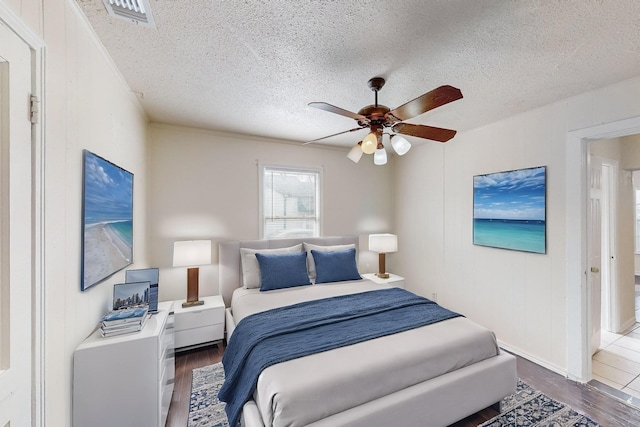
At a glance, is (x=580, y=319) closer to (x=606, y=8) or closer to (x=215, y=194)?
(x=606, y=8)

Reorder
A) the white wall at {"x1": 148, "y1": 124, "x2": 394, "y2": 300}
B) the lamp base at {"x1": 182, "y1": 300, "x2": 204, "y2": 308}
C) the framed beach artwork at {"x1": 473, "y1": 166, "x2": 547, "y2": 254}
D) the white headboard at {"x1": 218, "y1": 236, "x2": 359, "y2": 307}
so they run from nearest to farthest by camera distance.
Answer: the framed beach artwork at {"x1": 473, "y1": 166, "x2": 547, "y2": 254}
the lamp base at {"x1": 182, "y1": 300, "x2": 204, "y2": 308}
the white wall at {"x1": 148, "y1": 124, "x2": 394, "y2": 300}
the white headboard at {"x1": 218, "y1": 236, "x2": 359, "y2": 307}

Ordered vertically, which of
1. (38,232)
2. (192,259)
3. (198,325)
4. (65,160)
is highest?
(65,160)

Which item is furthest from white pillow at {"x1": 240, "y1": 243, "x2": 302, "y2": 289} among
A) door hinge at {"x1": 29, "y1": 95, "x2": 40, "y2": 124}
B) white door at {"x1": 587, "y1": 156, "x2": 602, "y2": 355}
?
white door at {"x1": 587, "y1": 156, "x2": 602, "y2": 355}

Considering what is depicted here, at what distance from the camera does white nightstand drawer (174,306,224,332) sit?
2739 millimetres

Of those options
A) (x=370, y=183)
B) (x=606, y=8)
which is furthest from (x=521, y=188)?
(x=370, y=183)

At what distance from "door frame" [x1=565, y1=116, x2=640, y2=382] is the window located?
2.87 metres

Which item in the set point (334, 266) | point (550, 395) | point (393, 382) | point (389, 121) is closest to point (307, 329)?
point (393, 382)

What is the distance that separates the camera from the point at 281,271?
3025 millimetres

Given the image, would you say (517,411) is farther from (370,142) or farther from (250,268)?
(250,268)

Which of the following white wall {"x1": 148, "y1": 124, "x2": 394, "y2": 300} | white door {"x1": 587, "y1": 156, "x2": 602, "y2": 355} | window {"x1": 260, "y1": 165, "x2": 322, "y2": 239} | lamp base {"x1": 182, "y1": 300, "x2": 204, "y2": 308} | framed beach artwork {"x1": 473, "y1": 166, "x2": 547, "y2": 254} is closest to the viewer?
framed beach artwork {"x1": 473, "y1": 166, "x2": 547, "y2": 254}

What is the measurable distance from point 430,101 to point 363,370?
1.68 metres

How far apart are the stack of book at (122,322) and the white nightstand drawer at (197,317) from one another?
3.30 ft

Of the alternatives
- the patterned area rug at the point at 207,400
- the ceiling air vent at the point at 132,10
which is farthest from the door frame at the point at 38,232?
the patterned area rug at the point at 207,400

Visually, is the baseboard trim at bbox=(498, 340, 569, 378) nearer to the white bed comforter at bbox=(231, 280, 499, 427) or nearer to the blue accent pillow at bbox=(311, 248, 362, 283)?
the white bed comforter at bbox=(231, 280, 499, 427)
